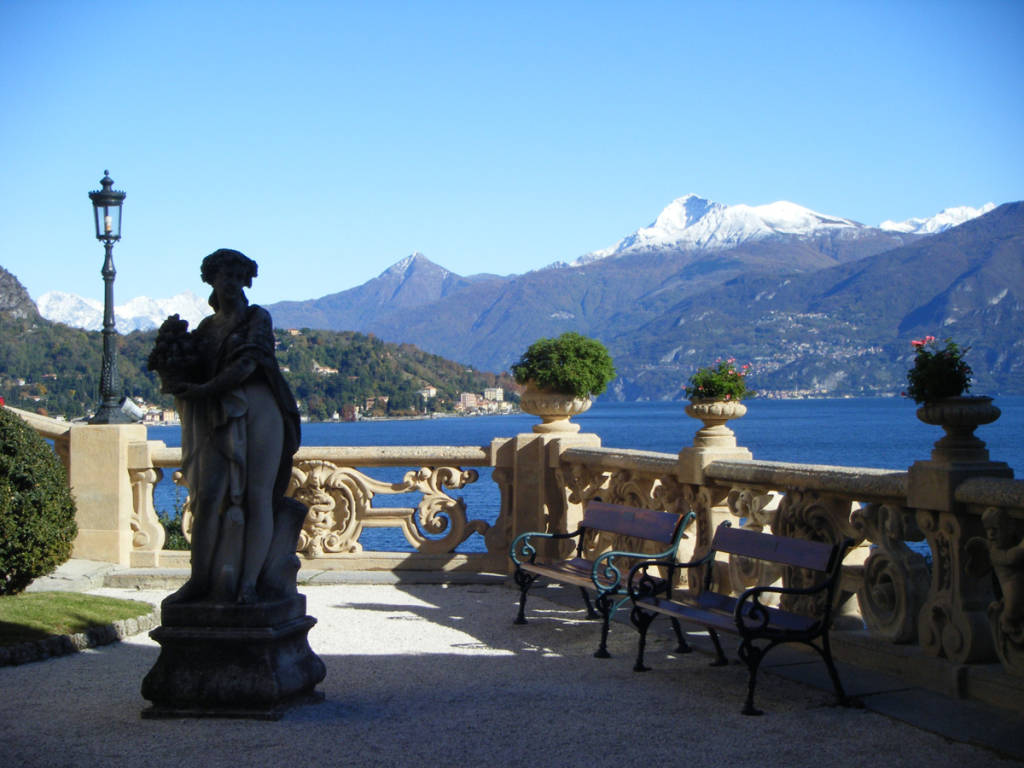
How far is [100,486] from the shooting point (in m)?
10.5

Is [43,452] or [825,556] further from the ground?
[43,452]

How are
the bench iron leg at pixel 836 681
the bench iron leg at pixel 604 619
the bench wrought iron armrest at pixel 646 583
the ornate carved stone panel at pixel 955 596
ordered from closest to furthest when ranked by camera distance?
1. the ornate carved stone panel at pixel 955 596
2. the bench iron leg at pixel 836 681
3. the bench wrought iron armrest at pixel 646 583
4. the bench iron leg at pixel 604 619

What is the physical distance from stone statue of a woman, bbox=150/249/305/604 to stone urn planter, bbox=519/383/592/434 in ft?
15.5

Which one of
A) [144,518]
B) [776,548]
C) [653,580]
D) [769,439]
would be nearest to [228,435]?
[653,580]

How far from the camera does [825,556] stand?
5.88 metres

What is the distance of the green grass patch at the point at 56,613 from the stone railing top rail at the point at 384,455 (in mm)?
2000

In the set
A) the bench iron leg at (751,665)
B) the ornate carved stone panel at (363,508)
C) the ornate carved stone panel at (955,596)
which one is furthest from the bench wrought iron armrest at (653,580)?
the ornate carved stone panel at (363,508)

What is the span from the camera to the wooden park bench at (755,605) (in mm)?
5641

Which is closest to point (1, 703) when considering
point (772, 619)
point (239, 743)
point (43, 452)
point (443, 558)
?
point (239, 743)

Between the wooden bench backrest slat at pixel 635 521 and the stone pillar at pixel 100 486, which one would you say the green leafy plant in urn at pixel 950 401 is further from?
the stone pillar at pixel 100 486

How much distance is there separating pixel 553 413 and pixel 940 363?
16.5ft

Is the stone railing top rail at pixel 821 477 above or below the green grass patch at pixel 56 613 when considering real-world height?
above

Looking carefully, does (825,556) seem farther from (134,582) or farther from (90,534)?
(90,534)

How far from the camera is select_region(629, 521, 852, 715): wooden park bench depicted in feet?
18.5
